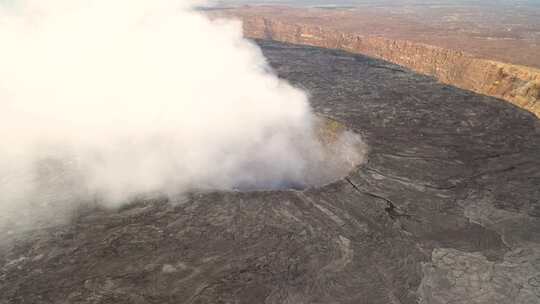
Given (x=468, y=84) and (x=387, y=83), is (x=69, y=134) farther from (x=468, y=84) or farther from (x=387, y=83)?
(x=468, y=84)

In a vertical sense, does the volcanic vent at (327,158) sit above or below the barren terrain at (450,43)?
Answer: below

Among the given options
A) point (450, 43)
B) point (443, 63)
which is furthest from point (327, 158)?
point (450, 43)

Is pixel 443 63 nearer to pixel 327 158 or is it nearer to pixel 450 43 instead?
pixel 450 43

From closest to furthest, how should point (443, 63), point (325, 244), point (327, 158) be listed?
point (325, 244)
point (327, 158)
point (443, 63)

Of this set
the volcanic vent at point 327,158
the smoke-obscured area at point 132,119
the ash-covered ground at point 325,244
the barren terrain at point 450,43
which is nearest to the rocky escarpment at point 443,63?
the barren terrain at point 450,43

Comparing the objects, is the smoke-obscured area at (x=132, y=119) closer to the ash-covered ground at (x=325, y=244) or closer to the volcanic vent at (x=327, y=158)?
the volcanic vent at (x=327, y=158)

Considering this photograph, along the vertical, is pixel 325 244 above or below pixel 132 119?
below

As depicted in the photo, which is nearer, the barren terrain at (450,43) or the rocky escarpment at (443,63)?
the rocky escarpment at (443,63)
